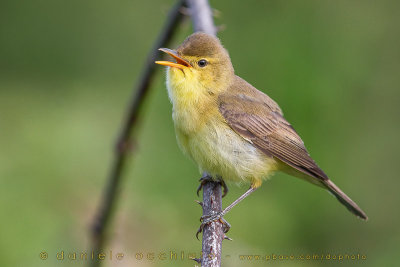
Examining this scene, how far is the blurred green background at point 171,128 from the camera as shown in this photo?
5.11 meters

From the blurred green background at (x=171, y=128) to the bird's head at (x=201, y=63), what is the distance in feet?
0.83

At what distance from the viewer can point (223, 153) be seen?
13.9 ft

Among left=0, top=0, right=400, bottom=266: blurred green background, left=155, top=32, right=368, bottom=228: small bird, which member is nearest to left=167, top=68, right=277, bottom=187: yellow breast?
left=155, top=32, right=368, bottom=228: small bird

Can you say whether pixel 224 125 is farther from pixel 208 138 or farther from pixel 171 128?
pixel 171 128

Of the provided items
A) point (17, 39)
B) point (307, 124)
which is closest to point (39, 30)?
point (17, 39)

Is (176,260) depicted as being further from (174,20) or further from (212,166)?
(174,20)

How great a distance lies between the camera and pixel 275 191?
19.1 feet

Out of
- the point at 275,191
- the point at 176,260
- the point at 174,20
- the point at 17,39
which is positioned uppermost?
the point at 17,39

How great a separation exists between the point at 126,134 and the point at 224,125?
30.6 inches

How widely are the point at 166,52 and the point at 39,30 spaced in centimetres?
425

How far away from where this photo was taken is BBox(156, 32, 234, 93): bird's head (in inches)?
168

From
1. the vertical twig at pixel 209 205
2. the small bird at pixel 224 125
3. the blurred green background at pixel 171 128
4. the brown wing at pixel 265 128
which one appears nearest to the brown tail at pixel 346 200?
the small bird at pixel 224 125

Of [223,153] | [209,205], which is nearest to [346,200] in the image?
[223,153]

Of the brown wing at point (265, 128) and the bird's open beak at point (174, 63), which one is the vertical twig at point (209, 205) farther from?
the brown wing at point (265, 128)
